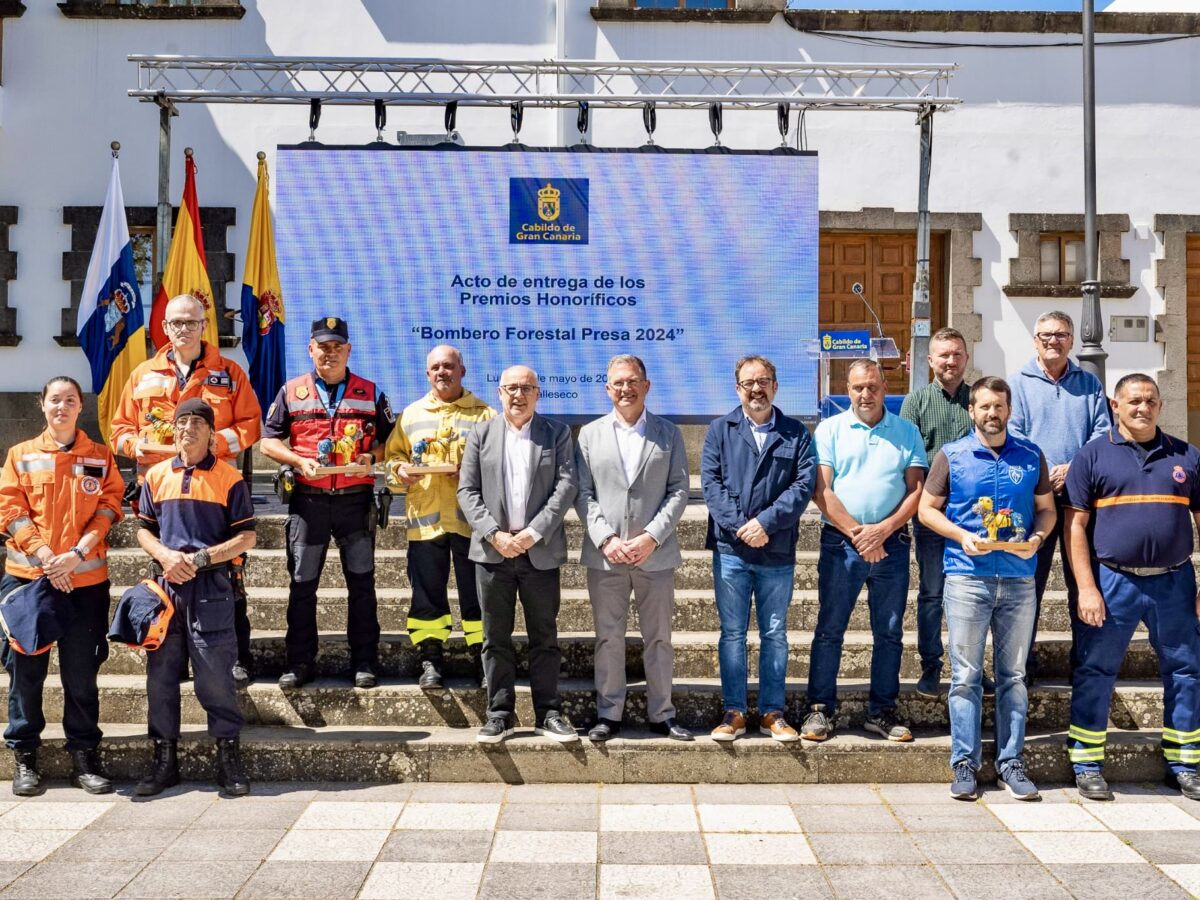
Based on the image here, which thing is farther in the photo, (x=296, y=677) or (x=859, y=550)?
(x=296, y=677)

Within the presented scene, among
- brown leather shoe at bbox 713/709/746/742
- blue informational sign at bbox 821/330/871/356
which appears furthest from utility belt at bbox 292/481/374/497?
blue informational sign at bbox 821/330/871/356

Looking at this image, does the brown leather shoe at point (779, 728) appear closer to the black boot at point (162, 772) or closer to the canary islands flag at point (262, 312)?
the black boot at point (162, 772)

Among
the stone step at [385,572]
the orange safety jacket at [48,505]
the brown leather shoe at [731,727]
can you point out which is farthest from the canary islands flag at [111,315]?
the brown leather shoe at [731,727]

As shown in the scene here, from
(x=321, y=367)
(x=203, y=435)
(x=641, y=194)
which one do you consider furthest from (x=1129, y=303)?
(x=203, y=435)

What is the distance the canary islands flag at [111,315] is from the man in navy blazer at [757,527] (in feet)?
17.3

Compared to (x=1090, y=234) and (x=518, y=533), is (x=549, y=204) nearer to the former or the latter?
(x=518, y=533)

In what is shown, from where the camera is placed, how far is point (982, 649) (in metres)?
4.82

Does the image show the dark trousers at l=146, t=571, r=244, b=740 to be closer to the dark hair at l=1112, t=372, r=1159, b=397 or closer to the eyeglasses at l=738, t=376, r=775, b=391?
the eyeglasses at l=738, t=376, r=775, b=391

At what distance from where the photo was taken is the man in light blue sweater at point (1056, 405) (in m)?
5.24

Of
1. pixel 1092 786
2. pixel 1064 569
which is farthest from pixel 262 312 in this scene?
pixel 1092 786

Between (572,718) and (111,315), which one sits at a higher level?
(111,315)

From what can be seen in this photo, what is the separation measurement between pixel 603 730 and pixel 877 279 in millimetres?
7417

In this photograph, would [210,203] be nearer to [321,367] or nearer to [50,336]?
[50,336]

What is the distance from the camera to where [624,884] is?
3881 millimetres
